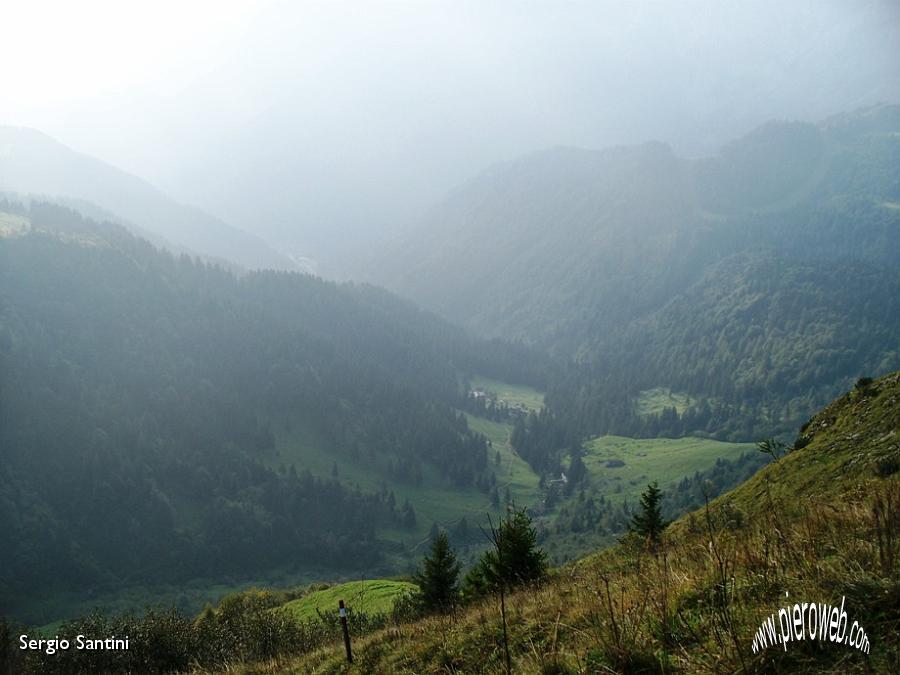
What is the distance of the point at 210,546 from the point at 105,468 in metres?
42.3

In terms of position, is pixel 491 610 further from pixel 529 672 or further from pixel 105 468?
pixel 105 468

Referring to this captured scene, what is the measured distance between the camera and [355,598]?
50125 millimetres

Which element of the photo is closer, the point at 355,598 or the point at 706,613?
the point at 706,613

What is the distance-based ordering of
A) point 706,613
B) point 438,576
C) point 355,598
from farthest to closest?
1. point 355,598
2. point 438,576
3. point 706,613

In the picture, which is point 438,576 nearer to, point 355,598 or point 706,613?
point 355,598

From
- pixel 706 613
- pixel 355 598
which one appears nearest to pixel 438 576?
pixel 355 598

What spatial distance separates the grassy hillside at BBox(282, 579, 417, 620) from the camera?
4850cm

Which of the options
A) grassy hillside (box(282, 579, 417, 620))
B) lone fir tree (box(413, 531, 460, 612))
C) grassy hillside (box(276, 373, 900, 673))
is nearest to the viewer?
grassy hillside (box(276, 373, 900, 673))

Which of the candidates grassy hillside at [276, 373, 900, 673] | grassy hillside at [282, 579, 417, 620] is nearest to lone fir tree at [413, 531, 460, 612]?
grassy hillside at [282, 579, 417, 620]

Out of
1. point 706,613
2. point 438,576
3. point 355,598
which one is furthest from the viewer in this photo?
point 355,598

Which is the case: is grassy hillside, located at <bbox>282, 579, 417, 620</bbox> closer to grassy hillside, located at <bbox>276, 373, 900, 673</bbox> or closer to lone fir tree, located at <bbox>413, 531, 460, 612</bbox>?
lone fir tree, located at <bbox>413, 531, 460, 612</bbox>

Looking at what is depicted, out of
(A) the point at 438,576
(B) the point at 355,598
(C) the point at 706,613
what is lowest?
(B) the point at 355,598

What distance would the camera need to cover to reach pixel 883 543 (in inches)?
200

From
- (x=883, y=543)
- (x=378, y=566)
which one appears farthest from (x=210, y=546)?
(x=883, y=543)
